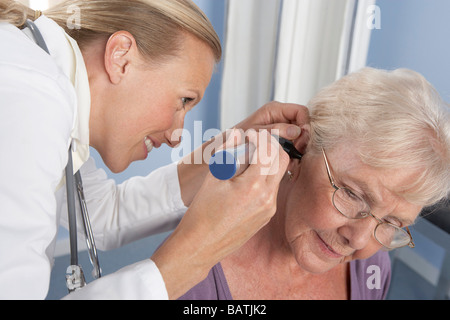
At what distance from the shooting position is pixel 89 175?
129cm

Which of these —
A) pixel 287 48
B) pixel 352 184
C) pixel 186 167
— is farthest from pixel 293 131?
pixel 287 48

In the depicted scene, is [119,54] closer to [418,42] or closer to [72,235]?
[72,235]

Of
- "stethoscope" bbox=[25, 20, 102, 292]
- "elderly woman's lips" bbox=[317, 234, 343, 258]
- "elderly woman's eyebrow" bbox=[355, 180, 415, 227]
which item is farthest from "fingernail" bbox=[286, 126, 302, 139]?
"stethoscope" bbox=[25, 20, 102, 292]

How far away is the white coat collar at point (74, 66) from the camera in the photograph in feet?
2.72

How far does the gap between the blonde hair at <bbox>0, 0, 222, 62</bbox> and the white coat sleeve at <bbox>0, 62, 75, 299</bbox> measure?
343 millimetres

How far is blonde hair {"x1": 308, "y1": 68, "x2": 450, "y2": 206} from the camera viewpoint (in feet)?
2.96

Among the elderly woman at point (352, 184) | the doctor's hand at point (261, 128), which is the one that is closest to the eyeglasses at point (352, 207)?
the elderly woman at point (352, 184)

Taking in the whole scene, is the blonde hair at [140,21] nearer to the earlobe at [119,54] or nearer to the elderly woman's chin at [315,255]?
the earlobe at [119,54]

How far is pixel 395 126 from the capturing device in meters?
0.90

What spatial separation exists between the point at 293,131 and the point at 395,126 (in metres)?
0.23

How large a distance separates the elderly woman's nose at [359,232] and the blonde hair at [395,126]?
0.11 m

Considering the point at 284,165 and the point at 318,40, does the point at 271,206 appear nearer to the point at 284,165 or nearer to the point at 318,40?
the point at 284,165

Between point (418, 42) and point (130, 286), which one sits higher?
point (418, 42)

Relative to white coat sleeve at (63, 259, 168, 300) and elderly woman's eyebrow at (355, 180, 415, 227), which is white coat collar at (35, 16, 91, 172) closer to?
white coat sleeve at (63, 259, 168, 300)
